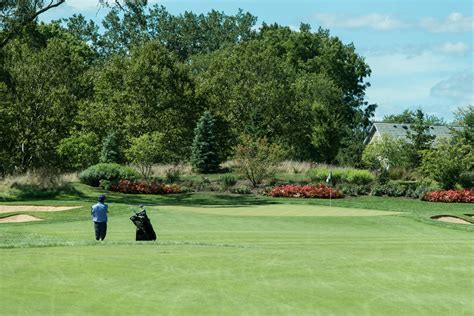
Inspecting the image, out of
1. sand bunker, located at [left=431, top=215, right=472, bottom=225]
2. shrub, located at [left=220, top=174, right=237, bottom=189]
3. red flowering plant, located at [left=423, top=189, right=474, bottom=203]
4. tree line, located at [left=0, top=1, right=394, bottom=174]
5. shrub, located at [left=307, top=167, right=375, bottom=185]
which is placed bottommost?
sand bunker, located at [left=431, top=215, right=472, bottom=225]

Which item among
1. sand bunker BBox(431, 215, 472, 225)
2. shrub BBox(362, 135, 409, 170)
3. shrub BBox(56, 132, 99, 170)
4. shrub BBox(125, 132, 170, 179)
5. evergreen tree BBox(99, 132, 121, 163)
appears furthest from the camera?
shrub BBox(362, 135, 409, 170)

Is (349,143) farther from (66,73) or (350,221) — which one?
(350,221)

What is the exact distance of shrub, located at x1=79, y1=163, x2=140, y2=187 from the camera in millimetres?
45909

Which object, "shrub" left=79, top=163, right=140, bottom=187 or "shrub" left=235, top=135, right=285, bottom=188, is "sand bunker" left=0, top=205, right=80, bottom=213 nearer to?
"shrub" left=79, top=163, right=140, bottom=187

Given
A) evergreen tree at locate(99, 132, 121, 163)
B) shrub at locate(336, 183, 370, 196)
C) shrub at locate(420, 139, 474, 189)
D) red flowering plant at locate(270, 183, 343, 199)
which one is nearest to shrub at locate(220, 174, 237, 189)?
red flowering plant at locate(270, 183, 343, 199)

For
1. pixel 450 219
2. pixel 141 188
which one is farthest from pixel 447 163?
pixel 141 188

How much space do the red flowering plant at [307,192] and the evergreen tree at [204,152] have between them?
10.5m

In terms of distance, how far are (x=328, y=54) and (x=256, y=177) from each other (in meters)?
58.6

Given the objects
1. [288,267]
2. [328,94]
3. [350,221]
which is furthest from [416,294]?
[328,94]

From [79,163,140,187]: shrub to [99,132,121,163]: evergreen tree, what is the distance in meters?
4.73

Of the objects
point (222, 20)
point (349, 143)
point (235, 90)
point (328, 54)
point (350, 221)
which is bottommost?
point (350, 221)

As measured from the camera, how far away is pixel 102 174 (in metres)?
46.0

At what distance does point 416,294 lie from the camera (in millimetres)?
11039

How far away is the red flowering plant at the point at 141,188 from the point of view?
148ft
